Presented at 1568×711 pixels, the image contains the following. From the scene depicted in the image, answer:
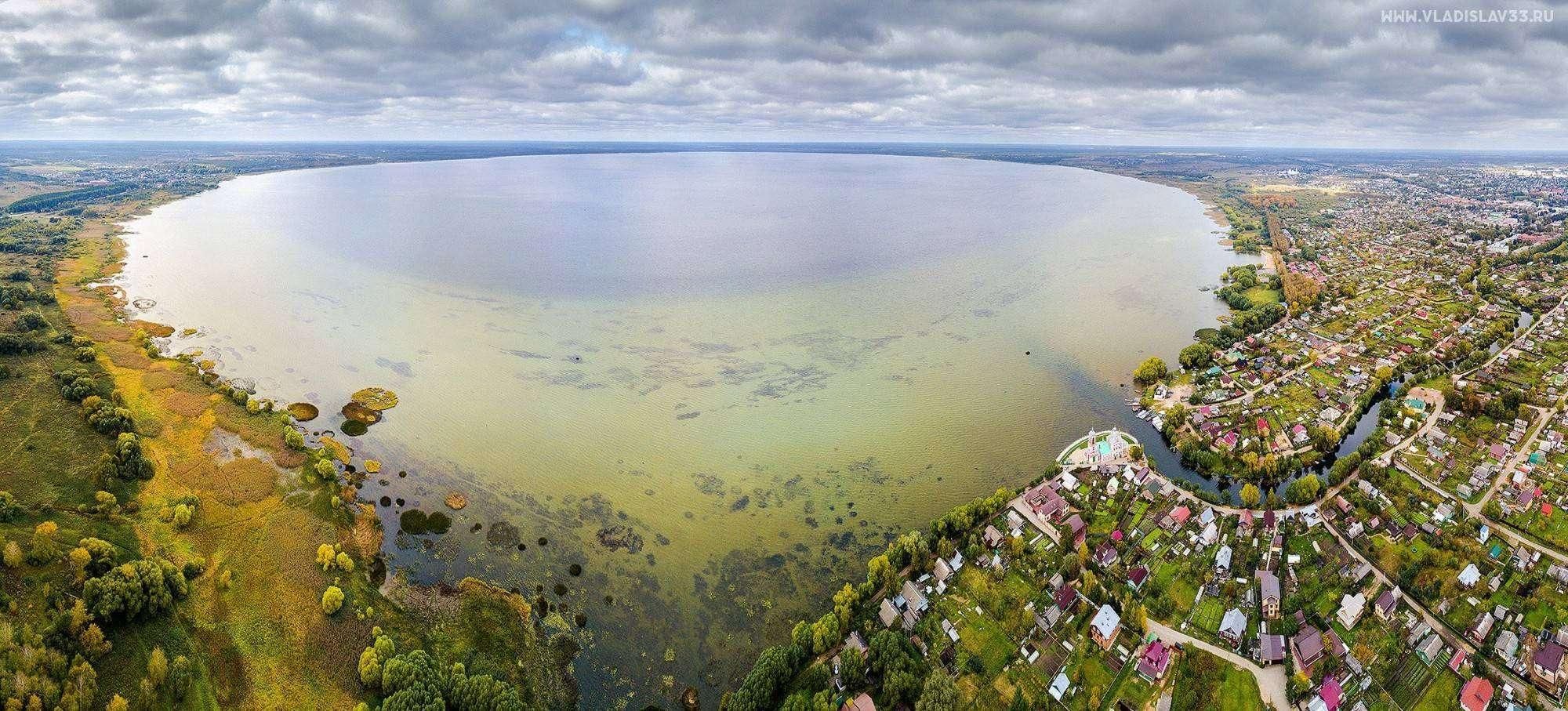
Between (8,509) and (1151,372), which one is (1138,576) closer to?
(1151,372)

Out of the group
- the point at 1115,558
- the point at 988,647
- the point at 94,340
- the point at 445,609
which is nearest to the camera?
the point at 988,647

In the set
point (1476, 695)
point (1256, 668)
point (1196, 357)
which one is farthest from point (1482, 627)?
point (1196, 357)

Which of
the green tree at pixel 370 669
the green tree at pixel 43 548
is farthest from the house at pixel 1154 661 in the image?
the green tree at pixel 43 548

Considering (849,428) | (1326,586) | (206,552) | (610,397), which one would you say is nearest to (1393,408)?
(1326,586)

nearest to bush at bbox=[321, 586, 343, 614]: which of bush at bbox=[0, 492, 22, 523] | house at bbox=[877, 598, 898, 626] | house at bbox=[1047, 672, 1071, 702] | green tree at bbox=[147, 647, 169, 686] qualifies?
green tree at bbox=[147, 647, 169, 686]

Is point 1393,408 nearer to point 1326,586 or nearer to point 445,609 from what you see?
point 1326,586
